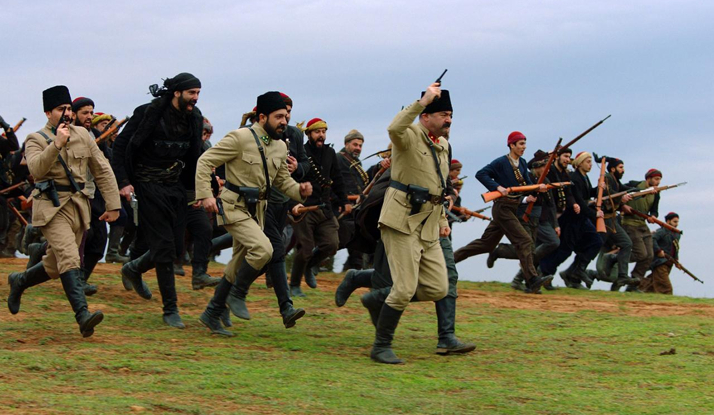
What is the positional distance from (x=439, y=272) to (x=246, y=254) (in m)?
1.88

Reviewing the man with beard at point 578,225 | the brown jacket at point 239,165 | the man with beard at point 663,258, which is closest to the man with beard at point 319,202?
the brown jacket at point 239,165

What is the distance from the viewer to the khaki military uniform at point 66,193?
834cm

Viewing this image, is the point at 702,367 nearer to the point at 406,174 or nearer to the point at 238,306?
the point at 406,174

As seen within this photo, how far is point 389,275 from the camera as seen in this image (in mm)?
8531

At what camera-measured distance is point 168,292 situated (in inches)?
374

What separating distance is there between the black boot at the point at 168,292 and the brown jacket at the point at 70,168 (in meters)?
0.95

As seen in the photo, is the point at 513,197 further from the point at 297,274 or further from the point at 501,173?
the point at 297,274

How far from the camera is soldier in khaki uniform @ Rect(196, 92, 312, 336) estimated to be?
8.80 metres

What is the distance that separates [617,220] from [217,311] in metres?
10.5

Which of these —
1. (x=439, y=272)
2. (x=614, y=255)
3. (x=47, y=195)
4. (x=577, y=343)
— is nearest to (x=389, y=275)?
(x=439, y=272)

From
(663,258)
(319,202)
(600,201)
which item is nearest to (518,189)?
(600,201)

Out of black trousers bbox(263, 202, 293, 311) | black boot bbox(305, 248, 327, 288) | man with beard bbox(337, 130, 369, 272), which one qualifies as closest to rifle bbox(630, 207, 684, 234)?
man with beard bbox(337, 130, 369, 272)

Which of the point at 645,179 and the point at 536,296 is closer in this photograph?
the point at 536,296

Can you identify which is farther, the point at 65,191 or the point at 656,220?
the point at 656,220
